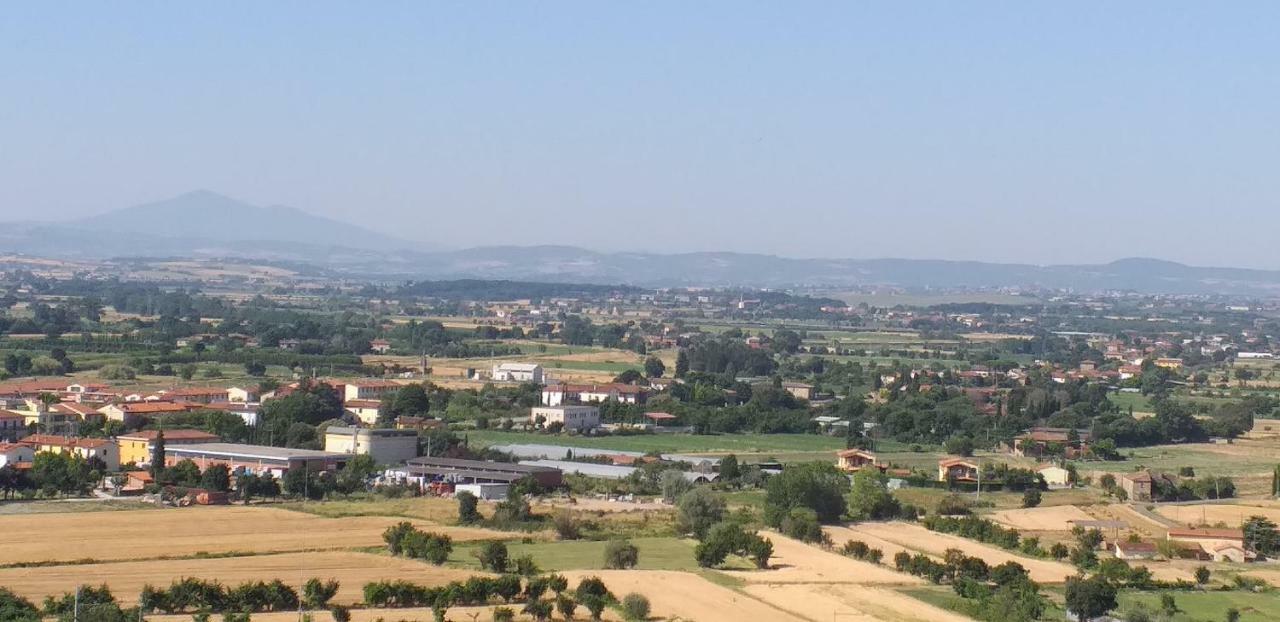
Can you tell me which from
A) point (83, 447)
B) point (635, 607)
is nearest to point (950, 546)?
point (635, 607)

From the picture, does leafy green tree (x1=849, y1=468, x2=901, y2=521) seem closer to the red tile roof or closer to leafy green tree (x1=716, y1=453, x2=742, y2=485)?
leafy green tree (x1=716, y1=453, x2=742, y2=485)

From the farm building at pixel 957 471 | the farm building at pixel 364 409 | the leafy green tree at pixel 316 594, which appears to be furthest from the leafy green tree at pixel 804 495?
the farm building at pixel 364 409

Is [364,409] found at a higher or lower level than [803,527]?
lower

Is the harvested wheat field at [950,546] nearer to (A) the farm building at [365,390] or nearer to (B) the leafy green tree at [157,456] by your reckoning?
(B) the leafy green tree at [157,456]

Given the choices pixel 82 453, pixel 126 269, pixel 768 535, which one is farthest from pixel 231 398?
pixel 126 269

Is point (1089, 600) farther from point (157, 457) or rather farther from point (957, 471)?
point (157, 457)
